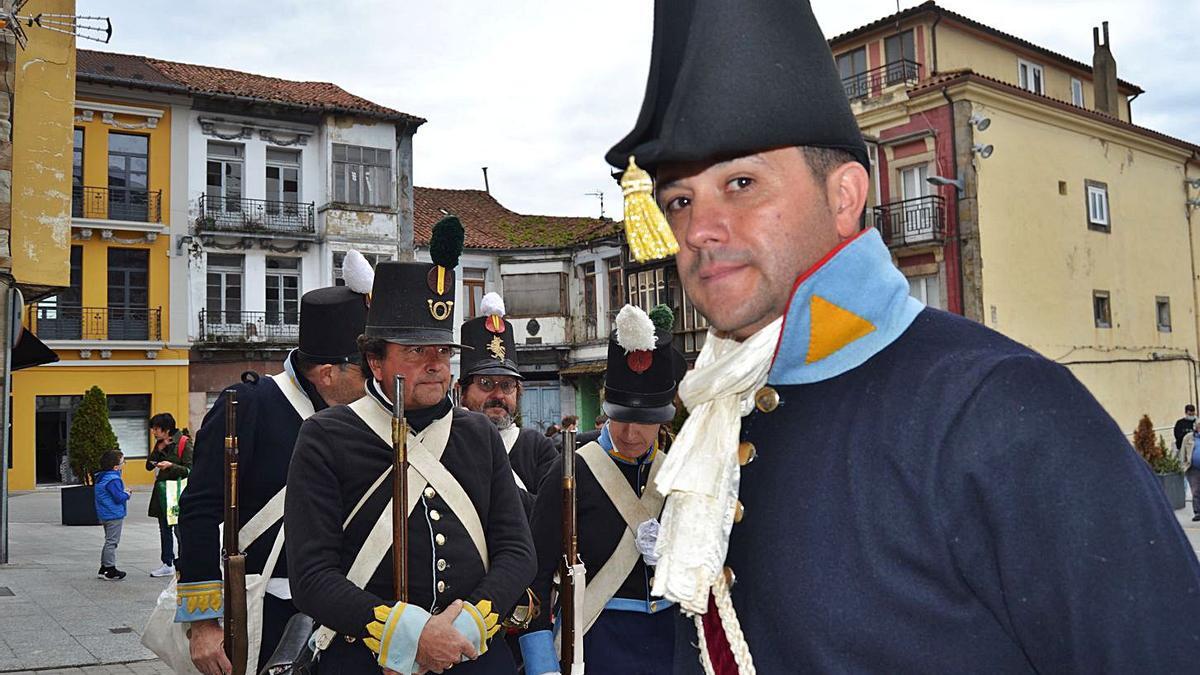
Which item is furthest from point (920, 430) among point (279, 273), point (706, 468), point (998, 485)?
point (279, 273)

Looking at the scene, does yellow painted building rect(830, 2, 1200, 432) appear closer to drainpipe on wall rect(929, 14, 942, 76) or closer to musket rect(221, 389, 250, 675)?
drainpipe on wall rect(929, 14, 942, 76)

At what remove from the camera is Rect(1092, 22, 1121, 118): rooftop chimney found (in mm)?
27984

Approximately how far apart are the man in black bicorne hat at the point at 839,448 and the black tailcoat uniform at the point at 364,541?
1597 millimetres

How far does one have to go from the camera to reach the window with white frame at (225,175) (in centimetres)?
2916

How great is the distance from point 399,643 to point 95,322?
28195mm

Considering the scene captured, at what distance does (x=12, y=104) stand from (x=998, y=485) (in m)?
12.8

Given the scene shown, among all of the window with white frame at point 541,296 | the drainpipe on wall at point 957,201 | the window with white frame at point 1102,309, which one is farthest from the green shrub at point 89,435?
the window with white frame at point 1102,309

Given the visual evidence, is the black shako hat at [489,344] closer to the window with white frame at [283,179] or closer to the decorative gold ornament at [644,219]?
the decorative gold ornament at [644,219]

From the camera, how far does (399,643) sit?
3062 millimetres

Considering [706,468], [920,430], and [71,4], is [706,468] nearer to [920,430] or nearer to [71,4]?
[920,430]

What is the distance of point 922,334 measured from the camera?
1589 mm

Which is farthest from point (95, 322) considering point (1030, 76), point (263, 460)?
point (1030, 76)

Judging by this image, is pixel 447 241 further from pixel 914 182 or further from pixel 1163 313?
pixel 1163 313

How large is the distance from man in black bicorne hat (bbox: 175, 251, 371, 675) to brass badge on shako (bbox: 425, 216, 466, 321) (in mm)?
928
